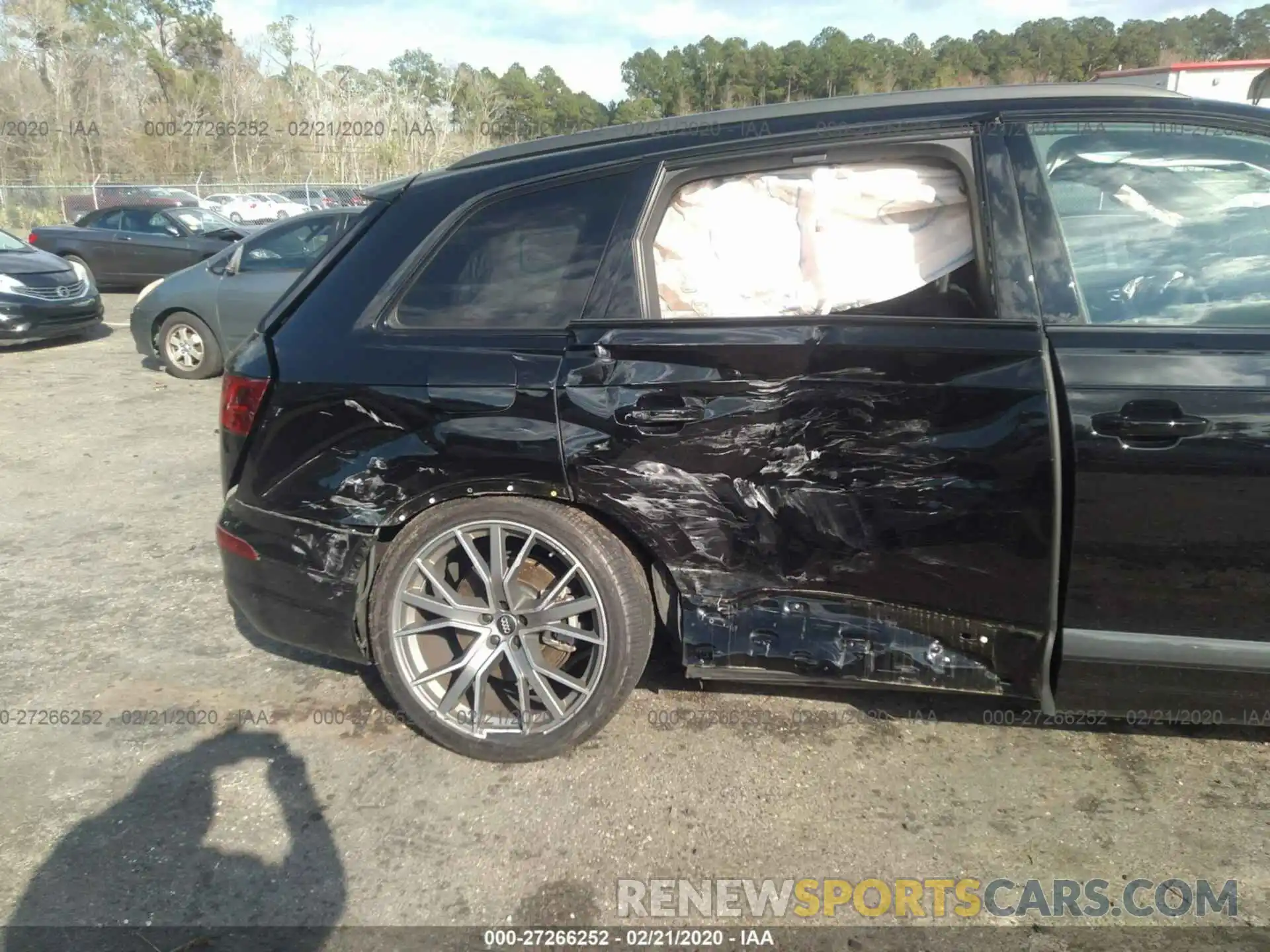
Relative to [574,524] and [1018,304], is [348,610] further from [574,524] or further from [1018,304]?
[1018,304]

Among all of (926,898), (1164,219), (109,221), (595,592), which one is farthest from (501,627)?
(109,221)

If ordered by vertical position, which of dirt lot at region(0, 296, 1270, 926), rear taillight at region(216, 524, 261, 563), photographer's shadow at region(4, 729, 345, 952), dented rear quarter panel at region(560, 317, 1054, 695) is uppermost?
dented rear quarter panel at region(560, 317, 1054, 695)

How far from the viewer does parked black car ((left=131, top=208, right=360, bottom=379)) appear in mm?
8828

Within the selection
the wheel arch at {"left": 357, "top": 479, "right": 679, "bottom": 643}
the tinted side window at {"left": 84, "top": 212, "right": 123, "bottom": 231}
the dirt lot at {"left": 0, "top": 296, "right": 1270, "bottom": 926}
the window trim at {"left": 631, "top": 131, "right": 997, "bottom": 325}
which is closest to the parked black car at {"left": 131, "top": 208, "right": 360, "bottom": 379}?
the dirt lot at {"left": 0, "top": 296, "right": 1270, "bottom": 926}

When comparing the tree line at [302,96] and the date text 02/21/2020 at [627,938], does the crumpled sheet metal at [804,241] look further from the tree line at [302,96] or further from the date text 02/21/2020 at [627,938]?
the tree line at [302,96]

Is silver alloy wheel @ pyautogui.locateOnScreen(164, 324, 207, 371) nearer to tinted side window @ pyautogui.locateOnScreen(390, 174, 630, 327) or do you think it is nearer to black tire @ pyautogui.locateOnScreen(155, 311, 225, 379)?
black tire @ pyautogui.locateOnScreen(155, 311, 225, 379)

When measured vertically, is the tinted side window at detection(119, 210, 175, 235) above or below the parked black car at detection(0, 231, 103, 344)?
above

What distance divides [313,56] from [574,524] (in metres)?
37.1

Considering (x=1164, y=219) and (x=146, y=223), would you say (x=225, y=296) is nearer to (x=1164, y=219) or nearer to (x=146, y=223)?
(x=146, y=223)

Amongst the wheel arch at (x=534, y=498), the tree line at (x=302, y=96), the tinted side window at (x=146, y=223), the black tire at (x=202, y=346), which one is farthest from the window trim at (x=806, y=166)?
the tree line at (x=302, y=96)

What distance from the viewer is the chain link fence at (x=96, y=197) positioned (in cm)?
2561

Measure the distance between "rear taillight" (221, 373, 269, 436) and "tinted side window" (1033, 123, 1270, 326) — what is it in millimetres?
2445

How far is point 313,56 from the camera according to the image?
34.6 meters

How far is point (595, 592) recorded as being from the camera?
9.29 feet
